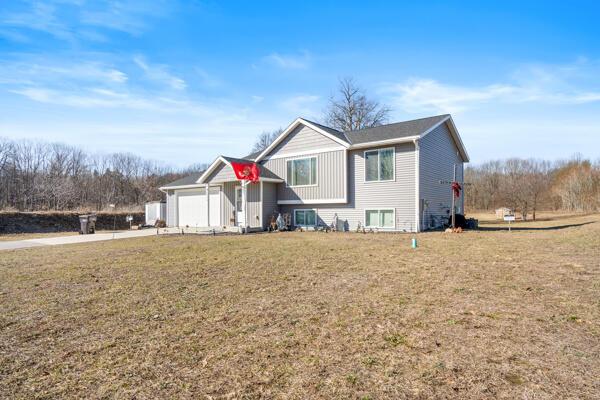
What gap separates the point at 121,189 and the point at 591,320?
5366 centimetres

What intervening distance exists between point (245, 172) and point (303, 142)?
11.9 ft

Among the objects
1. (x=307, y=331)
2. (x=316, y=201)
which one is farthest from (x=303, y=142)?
(x=307, y=331)

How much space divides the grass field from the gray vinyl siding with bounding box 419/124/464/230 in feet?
29.4

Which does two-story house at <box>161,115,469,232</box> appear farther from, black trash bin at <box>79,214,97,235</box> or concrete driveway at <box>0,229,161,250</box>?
black trash bin at <box>79,214,97,235</box>

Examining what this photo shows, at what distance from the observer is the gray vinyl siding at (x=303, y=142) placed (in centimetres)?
1830

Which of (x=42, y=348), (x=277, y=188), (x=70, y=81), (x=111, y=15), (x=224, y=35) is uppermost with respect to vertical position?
(x=224, y=35)

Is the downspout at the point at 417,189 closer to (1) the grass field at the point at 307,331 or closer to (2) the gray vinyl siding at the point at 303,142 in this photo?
(2) the gray vinyl siding at the point at 303,142

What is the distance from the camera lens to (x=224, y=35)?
44.3 ft

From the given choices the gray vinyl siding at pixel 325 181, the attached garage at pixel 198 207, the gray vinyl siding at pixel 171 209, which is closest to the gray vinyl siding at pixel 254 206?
the gray vinyl siding at pixel 325 181

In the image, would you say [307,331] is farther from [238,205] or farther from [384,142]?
[238,205]

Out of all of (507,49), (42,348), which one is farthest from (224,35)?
(42,348)

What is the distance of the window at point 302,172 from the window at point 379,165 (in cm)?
296

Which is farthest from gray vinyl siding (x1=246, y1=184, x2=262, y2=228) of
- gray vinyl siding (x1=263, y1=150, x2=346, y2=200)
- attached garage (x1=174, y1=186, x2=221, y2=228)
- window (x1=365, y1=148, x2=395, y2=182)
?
window (x1=365, y1=148, x2=395, y2=182)

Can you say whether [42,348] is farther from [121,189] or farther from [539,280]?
[121,189]
